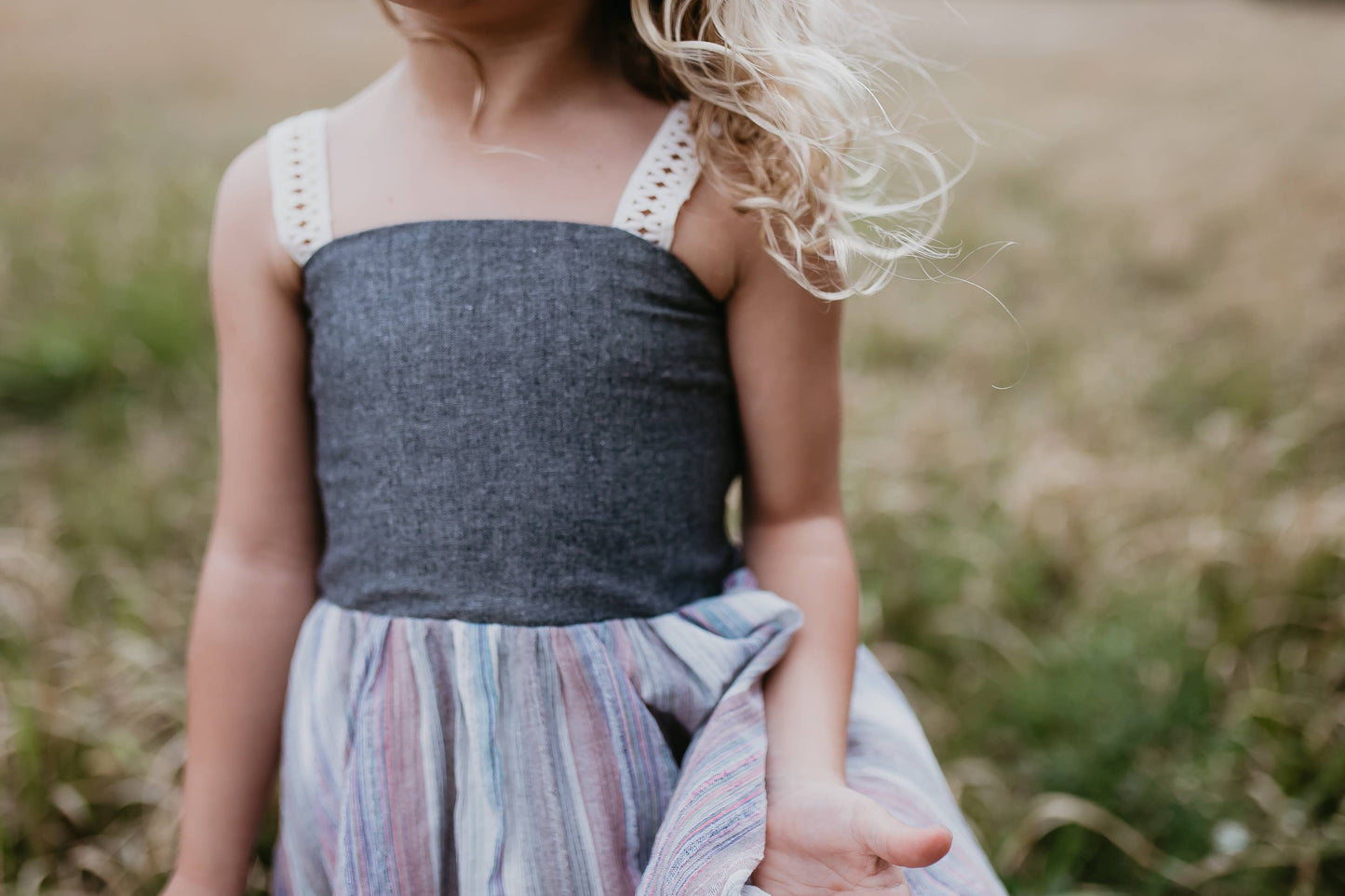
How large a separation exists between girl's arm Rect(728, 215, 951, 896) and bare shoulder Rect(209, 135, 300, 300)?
44 cm

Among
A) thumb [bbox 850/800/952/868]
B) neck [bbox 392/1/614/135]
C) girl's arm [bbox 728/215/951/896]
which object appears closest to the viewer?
thumb [bbox 850/800/952/868]

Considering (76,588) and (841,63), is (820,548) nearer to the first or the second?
(841,63)

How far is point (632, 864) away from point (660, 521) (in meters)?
0.31

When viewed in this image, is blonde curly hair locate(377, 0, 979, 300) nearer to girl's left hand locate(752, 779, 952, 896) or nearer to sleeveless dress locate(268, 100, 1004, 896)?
sleeveless dress locate(268, 100, 1004, 896)

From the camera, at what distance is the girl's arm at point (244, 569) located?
1.00m

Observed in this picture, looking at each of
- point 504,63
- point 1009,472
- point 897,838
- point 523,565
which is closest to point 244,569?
point 523,565

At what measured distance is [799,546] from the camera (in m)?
1.05

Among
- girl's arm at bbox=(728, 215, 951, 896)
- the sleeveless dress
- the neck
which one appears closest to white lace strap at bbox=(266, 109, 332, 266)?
the sleeveless dress

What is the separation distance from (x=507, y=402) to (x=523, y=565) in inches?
5.9

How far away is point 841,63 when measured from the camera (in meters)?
0.95

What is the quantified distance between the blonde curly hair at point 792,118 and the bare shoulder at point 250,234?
0.67 feet

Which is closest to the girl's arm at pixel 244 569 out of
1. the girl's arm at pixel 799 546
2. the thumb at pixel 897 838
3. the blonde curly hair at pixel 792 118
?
the blonde curly hair at pixel 792 118

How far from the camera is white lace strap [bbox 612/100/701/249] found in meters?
0.92

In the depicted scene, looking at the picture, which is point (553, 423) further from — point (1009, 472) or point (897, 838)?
point (1009, 472)
